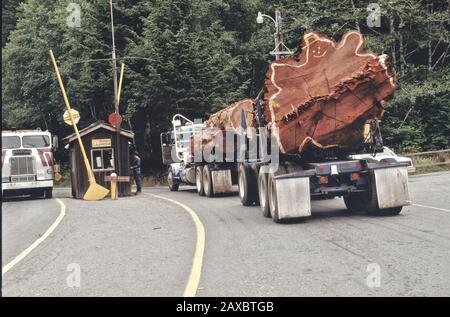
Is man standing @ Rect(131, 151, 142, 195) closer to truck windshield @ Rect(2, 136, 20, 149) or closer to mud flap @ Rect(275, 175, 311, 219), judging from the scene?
truck windshield @ Rect(2, 136, 20, 149)

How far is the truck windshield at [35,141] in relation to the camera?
28.8 metres

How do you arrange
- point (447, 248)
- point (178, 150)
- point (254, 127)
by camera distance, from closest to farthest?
point (447, 248), point (254, 127), point (178, 150)

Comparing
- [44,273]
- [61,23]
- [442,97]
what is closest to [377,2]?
[442,97]

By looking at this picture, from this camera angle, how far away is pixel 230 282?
760 centimetres

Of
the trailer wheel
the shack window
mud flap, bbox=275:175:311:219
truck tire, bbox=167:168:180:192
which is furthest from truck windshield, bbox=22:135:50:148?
mud flap, bbox=275:175:311:219

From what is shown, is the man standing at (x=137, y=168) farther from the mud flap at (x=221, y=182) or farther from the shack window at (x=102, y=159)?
the mud flap at (x=221, y=182)

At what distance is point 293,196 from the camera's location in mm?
13109

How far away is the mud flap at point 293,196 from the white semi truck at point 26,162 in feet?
56.6

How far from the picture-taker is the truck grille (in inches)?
1114

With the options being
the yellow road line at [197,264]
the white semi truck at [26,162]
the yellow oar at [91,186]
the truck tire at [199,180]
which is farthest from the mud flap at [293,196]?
the white semi truck at [26,162]

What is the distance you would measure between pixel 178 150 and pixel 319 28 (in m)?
15.9

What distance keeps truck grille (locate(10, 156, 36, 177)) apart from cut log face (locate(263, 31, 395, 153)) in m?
17.5

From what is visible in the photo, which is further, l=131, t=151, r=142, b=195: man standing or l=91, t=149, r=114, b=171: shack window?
l=131, t=151, r=142, b=195: man standing

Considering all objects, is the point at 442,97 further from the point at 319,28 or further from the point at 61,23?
the point at 61,23
